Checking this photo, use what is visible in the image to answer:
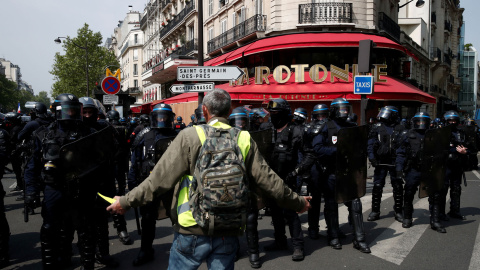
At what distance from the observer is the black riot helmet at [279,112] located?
4656mm

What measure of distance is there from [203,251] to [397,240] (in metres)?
3.75

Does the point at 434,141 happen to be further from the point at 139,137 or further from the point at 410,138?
the point at 139,137

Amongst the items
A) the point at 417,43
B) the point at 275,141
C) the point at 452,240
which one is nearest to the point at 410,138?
the point at 452,240

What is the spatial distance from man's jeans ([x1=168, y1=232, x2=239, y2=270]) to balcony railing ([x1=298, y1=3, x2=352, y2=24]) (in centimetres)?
1731

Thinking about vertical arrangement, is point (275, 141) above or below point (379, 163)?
above

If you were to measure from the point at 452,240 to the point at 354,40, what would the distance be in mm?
13330

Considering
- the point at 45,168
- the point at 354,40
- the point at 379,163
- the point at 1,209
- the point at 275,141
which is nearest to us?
the point at 45,168

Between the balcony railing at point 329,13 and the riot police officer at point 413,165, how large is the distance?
44.3ft

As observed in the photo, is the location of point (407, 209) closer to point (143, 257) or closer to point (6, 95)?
point (143, 257)

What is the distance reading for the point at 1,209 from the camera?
4422mm

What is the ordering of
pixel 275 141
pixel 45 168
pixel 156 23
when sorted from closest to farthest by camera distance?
pixel 45 168 → pixel 275 141 → pixel 156 23

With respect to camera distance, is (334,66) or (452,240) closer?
(452,240)

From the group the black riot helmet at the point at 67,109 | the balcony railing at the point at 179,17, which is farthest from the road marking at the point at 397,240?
the balcony railing at the point at 179,17

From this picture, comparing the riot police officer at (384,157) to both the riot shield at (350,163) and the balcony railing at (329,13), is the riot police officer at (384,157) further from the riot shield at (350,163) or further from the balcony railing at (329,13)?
the balcony railing at (329,13)
